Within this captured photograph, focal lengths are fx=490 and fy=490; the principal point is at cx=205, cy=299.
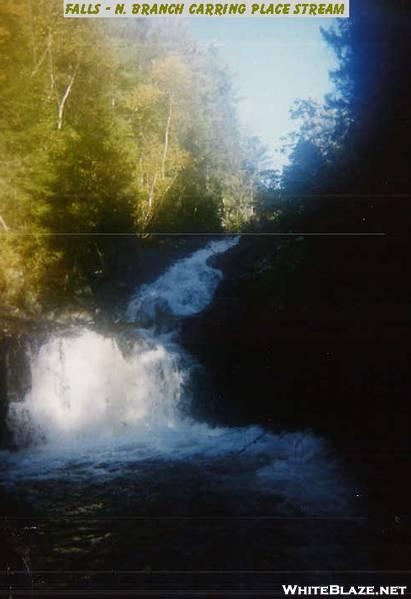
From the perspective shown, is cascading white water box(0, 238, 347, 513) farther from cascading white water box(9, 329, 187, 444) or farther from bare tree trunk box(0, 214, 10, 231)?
bare tree trunk box(0, 214, 10, 231)

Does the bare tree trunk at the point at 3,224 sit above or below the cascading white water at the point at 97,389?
above

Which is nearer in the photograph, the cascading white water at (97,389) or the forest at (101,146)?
the forest at (101,146)

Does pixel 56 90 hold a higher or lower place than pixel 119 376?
Answer: higher

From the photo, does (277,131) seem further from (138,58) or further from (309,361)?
(309,361)

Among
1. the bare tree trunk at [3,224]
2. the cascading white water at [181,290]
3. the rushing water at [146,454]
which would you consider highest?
the bare tree trunk at [3,224]

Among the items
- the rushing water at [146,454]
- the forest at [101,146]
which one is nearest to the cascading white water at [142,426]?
the rushing water at [146,454]

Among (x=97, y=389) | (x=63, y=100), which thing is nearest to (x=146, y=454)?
(x=97, y=389)

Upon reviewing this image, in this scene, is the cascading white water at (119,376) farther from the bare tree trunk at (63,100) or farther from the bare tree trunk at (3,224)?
the bare tree trunk at (63,100)

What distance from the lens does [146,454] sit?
2268mm

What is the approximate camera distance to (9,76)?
2.17m

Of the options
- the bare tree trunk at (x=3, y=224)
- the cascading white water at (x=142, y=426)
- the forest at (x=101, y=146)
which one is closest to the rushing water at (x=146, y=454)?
the cascading white water at (x=142, y=426)

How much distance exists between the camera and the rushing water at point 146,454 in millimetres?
2244

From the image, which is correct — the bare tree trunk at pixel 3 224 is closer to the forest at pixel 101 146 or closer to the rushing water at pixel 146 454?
the forest at pixel 101 146

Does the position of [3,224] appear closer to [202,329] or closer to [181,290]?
[181,290]
